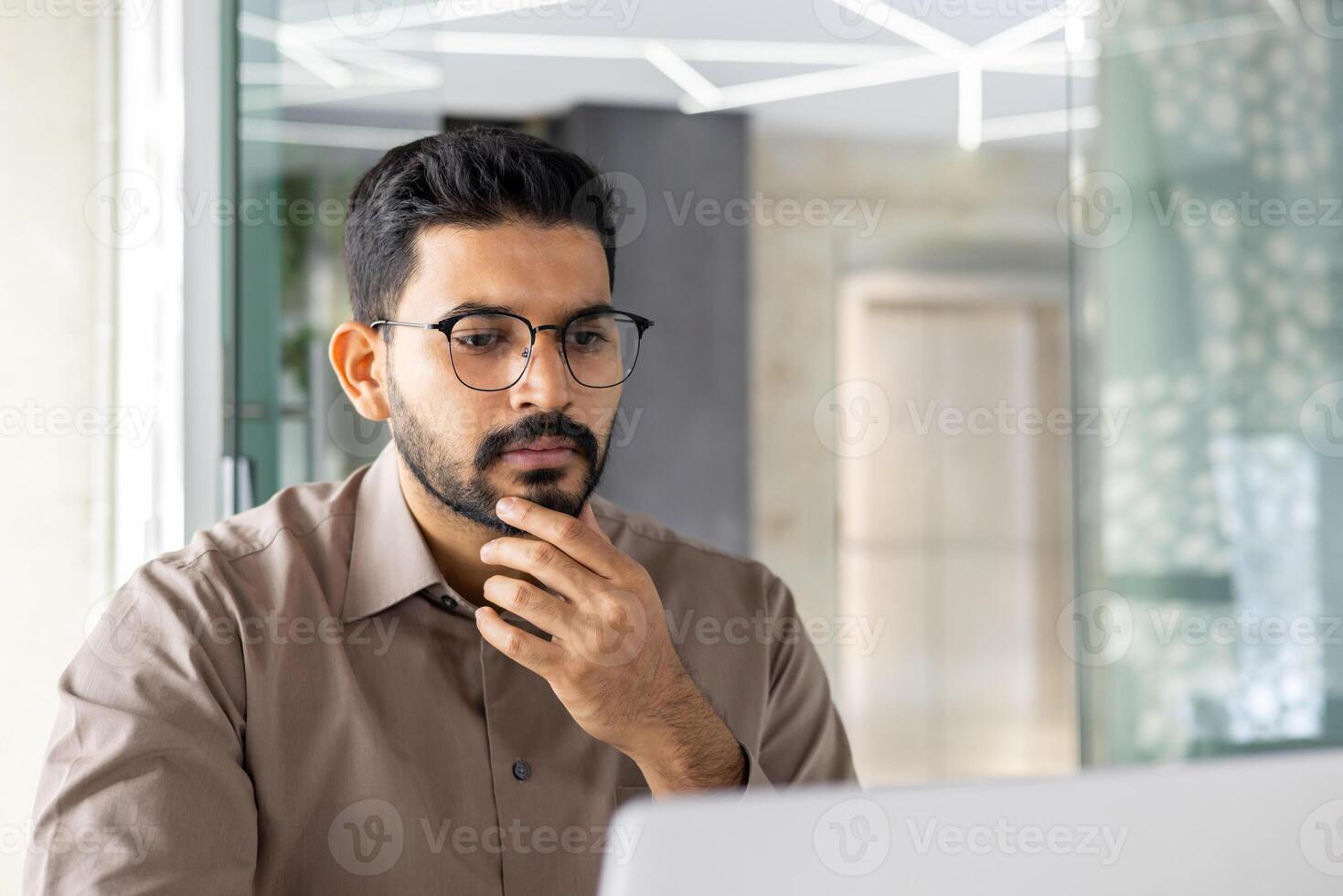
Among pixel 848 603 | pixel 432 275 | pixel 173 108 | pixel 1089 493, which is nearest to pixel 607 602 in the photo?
pixel 432 275

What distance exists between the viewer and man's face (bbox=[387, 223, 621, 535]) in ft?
3.70

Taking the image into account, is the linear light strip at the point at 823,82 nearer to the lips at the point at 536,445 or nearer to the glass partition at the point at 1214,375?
the glass partition at the point at 1214,375

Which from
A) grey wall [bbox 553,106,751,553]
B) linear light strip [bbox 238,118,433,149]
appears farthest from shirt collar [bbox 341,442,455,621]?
grey wall [bbox 553,106,751,553]

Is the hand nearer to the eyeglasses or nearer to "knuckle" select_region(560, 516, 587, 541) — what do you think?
"knuckle" select_region(560, 516, 587, 541)

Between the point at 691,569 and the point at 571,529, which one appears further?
the point at 691,569

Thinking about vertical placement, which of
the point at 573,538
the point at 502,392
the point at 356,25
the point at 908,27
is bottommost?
the point at 573,538

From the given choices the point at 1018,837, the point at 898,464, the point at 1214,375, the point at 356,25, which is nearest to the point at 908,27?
the point at 1214,375

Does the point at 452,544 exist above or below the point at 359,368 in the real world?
below

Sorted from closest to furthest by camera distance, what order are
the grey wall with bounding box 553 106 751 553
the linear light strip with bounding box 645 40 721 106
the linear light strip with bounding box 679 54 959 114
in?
the linear light strip with bounding box 645 40 721 106 → the linear light strip with bounding box 679 54 959 114 → the grey wall with bounding box 553 106 751 553

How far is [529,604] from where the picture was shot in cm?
102

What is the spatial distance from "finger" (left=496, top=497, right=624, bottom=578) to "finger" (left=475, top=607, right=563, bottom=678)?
88mm

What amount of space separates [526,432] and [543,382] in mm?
53

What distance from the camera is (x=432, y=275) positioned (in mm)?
1172

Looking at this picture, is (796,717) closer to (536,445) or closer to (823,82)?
(536,445)
